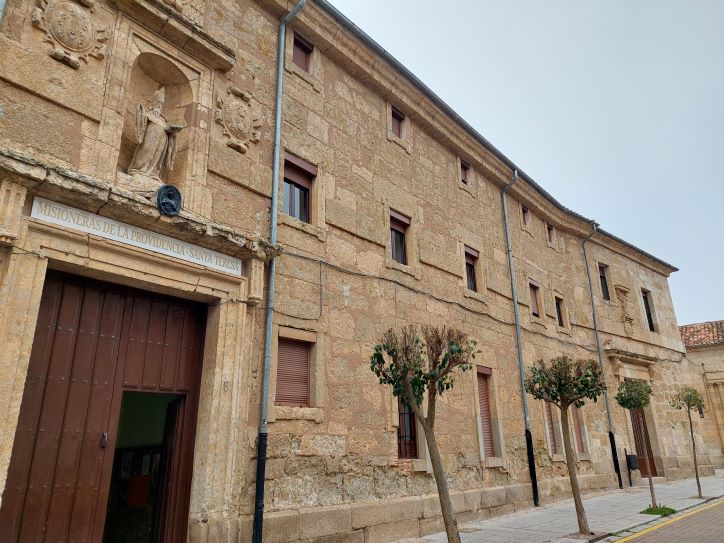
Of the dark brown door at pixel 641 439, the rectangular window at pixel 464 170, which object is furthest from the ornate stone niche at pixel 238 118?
the dark brown door at pixel 641 439

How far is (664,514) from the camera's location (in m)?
9.00

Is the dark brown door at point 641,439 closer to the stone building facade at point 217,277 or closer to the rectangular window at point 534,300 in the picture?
the rectangular window at point 534,300

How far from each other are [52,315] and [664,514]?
32.7ft

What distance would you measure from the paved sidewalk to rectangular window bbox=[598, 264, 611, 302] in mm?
6025

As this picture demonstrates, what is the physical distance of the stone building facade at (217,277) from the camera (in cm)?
476

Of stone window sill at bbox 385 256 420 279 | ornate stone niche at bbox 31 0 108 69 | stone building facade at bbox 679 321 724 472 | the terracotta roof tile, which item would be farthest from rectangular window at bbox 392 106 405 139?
the terracotta roof tile

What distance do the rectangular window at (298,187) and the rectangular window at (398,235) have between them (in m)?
1.92

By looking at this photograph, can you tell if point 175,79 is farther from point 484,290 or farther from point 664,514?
point 664,514

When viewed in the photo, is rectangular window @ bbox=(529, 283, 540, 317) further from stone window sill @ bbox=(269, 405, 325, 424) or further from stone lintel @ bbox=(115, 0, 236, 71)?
stone lintel @ bbox=(115, 0, 236, 71)

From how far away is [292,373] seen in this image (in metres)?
6.75

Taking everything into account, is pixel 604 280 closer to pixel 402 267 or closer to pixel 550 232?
pixel 550 232

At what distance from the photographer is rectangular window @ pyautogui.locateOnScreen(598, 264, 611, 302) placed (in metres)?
16.8

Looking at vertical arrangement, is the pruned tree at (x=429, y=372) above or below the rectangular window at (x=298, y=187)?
below

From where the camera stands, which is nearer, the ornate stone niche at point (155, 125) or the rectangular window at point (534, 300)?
the ornate stone niche at point (155, 125)
